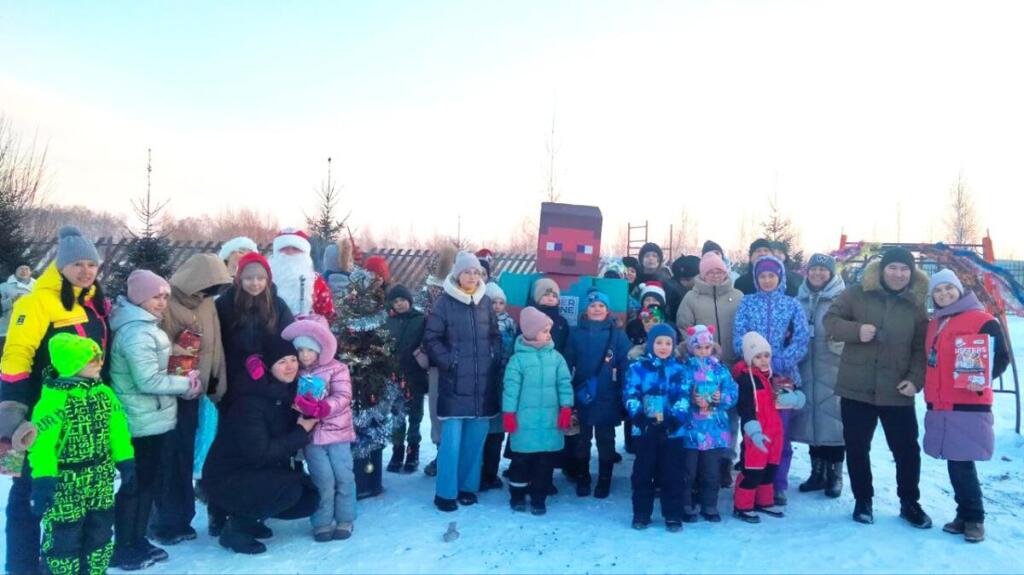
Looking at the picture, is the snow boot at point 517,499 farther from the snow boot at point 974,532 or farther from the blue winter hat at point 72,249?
the blue winter hat at point 72,249

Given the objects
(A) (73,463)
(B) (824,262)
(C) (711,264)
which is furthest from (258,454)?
(B) (824,262)

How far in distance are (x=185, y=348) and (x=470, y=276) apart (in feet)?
7.13

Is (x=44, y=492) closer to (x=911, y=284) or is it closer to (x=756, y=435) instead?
(x=756, y=435)

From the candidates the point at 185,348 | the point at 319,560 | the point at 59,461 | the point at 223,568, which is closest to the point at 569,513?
the point at 319,560

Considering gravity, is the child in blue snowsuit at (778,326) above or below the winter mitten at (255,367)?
above

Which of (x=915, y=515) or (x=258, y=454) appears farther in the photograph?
(x=915, y=515)

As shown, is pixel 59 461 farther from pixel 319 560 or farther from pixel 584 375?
pixel 584 375

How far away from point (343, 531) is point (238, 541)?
70 centimetres

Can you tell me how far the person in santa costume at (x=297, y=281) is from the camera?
17.7 ft

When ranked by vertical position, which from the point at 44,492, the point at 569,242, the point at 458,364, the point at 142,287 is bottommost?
the point at 44,492

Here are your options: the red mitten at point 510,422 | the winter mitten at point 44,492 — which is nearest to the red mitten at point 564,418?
the red mitten at point 510,422

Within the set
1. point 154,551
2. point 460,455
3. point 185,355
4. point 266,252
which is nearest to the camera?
point 154,551

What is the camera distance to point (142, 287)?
13.6ft

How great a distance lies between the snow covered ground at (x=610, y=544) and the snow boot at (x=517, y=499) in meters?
0.10
